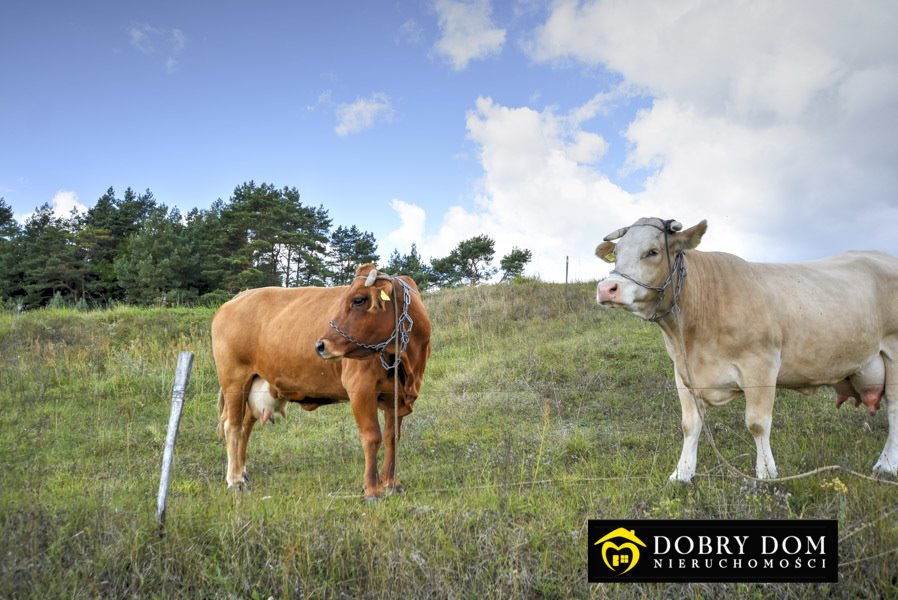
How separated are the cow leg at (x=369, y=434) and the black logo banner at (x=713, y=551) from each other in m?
2.23

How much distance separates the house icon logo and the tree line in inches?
1411

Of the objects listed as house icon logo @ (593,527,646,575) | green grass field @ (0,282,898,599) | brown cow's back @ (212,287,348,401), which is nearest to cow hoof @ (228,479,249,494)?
green grass field @ (0,282,898,599)

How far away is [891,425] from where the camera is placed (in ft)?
17.9

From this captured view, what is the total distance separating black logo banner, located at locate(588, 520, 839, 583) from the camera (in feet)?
10.1

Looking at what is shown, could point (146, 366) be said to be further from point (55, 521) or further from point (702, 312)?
point (702, 312)

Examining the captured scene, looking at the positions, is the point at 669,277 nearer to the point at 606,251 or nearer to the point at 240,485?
the point at 606,251

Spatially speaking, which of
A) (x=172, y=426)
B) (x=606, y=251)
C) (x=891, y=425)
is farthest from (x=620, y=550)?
(x=891, y=425)

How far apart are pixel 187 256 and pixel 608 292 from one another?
132ft

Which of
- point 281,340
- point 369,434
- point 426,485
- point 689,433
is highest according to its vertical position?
point 281,340

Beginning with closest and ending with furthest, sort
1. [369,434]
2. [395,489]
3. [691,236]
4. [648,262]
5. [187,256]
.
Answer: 1. [648,262]
2. [691,236]
3. [369,434]
4. [395,489]
5. [187,256]

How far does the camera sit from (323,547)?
3.37 meters

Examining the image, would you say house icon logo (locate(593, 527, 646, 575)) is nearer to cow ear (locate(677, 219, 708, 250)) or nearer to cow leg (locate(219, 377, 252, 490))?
cow ear (locate(677, 219, 708, 250))

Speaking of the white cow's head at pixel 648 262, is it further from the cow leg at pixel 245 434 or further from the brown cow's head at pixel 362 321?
the cow leg at pixel 245 434

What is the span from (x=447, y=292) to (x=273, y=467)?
15725 millimetres
